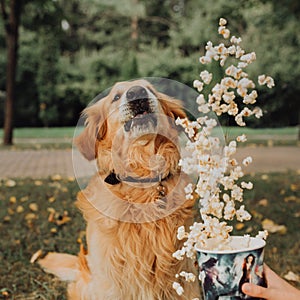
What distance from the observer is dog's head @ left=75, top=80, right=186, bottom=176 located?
1805 mm

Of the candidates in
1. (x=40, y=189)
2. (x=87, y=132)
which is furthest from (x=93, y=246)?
(x=40, y=189)

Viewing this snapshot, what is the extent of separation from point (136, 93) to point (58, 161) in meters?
8.16

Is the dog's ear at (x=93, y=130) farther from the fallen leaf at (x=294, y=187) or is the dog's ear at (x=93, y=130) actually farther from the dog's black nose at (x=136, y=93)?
the fallen leaf at (x=294, y=187)

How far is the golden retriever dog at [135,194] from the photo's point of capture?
1.82 metres

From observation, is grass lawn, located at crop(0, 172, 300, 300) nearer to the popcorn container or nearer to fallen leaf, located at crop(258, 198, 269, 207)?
fallen leaf, located at crop(258, 198, 269, 207)

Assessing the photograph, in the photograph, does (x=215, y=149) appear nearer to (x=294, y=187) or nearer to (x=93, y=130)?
(x=93, y=130)

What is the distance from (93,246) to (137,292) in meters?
0.25

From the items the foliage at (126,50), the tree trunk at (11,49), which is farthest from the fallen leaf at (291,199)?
the tree trunk at (11,49)

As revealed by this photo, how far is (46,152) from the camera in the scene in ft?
38.0

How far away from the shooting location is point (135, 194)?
191 cm

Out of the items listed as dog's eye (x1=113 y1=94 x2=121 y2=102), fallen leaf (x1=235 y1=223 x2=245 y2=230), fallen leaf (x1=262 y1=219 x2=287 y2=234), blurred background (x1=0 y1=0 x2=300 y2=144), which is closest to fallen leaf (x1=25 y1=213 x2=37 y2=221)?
fallen leaf (x1=235 y1=223 x2=245 y2=230)

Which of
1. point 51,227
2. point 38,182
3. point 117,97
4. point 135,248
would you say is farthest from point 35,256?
point 38,182

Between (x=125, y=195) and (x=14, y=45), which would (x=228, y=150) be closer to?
(x=125, y=195)

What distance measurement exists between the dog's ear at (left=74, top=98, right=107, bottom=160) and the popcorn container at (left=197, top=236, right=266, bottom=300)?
0.63 metres
